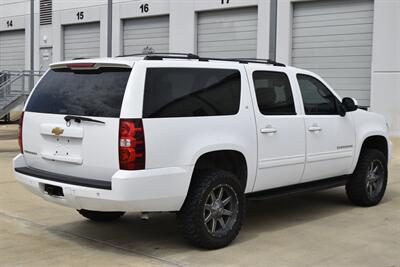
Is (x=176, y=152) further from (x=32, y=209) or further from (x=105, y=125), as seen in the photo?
(x=32, y=209)

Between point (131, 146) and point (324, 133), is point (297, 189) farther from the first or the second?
point (131, 146)

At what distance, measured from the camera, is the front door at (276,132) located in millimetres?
6391

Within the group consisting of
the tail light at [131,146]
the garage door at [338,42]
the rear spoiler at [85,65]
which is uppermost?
the garage door at [338,42]

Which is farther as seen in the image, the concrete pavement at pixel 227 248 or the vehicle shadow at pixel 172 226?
the vehicle shadow at pixel 172 226

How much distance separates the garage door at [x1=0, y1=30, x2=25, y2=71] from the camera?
3119 centimetres

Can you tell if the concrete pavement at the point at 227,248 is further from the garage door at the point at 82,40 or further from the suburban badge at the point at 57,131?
the garage door at the point at 82,40

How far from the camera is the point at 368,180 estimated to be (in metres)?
8.05

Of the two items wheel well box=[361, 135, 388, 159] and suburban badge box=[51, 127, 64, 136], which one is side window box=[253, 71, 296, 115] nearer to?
wheel well box=[361, 135, 388, 159]

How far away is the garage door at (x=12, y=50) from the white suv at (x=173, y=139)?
26.1 m

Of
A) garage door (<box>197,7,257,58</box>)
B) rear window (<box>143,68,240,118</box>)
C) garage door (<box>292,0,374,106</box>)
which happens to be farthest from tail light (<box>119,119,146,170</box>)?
garage door (<box>197,7,257,58</box>)

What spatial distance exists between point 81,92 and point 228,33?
16.7 m

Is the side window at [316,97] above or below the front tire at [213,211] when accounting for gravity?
above

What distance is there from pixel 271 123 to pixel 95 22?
2174cm

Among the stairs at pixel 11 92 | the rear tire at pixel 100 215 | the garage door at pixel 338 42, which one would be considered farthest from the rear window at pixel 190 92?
the stairs at pixel 11 92
